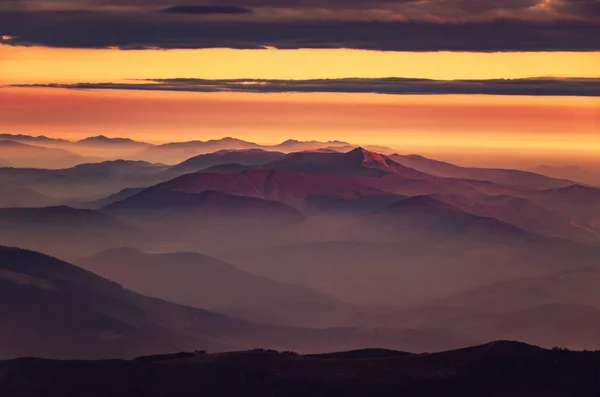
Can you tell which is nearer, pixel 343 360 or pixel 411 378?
pixel 411 378

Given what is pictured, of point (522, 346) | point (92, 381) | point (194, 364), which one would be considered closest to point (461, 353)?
point (522, 346)

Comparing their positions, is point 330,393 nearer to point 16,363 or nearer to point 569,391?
point 569,391

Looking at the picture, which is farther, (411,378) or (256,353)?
(256,353)

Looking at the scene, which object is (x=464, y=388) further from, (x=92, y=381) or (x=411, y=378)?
(x=92, y=381)

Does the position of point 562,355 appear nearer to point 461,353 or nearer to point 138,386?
point 461,353

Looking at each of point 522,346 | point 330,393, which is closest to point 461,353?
point 522,346
